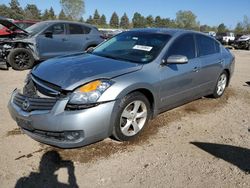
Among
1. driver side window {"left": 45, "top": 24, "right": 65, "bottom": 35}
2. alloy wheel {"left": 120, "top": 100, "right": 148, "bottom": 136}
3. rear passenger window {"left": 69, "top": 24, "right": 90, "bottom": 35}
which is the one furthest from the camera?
rear passenger window {"left": 69, "top": 24, "right": 90, "bottom": 35}

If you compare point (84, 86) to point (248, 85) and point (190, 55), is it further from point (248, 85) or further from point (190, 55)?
point (248, 85)

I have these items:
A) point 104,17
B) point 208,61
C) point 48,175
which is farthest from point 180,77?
point 104,17

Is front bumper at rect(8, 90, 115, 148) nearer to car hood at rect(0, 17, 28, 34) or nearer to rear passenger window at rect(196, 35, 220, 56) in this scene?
rear passenger window at rect(196, 35, 220, 56)

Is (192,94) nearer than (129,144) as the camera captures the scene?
No

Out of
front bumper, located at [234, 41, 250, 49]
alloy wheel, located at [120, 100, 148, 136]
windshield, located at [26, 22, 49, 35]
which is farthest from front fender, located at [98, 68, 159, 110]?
front bumper, located at [234, 41, 250, 49]

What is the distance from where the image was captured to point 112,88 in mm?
A: 3824

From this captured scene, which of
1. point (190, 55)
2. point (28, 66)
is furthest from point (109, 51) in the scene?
point (28, 66)

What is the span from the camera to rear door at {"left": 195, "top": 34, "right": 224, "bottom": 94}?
568 cm

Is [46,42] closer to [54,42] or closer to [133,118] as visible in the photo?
[54,42]

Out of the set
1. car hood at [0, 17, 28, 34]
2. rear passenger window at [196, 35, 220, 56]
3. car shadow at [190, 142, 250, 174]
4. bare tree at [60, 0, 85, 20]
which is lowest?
car shadow at [190, 142, 250, 174]

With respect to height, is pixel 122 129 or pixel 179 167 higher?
pixel 122 129

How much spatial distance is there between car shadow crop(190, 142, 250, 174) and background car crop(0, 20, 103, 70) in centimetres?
680

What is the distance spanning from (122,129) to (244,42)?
85.3 feet

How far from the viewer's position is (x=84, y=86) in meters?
3.74
